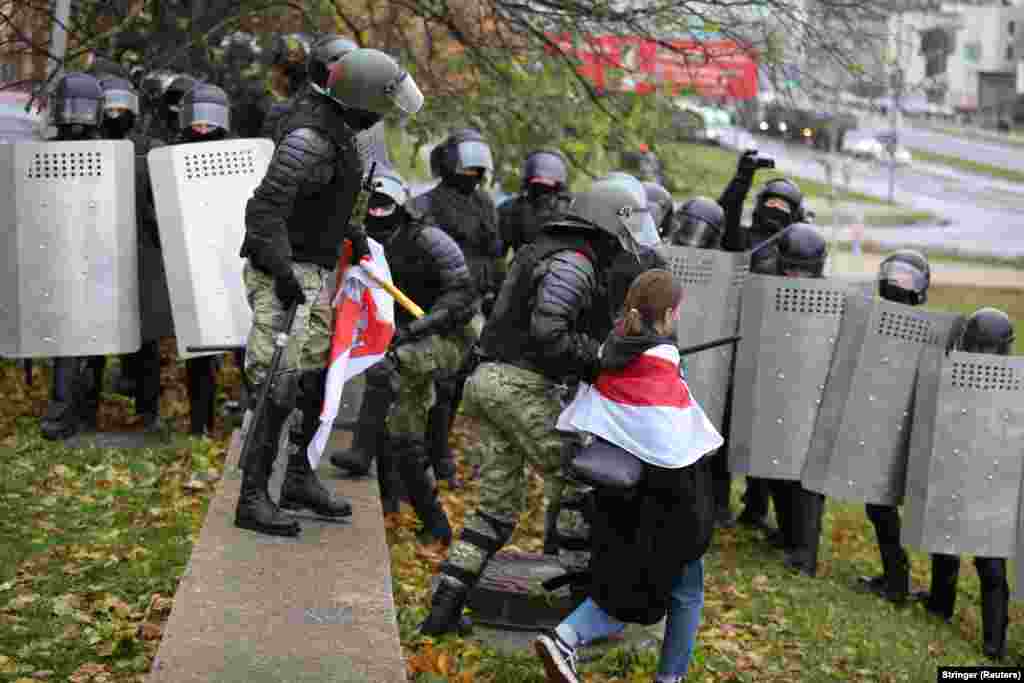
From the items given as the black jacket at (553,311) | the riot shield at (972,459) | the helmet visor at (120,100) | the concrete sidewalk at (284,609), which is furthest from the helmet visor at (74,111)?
the riot shield at (972,459)

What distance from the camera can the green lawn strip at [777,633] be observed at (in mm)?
6816

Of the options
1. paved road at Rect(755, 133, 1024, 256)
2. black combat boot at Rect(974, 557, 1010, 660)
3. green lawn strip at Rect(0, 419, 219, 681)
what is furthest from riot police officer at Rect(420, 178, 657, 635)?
paved road at Rect(755, 133, 1024, 256)

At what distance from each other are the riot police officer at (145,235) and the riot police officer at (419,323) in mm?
1874

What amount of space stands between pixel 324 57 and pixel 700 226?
11.0 feet

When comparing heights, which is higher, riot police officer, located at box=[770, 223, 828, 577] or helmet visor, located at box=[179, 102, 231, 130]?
helmet visor, located at box=[179, 102, 231, 130]

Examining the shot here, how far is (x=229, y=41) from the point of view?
13344 millimetres

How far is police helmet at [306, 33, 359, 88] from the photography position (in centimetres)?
715

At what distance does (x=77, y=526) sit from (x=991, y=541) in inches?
191

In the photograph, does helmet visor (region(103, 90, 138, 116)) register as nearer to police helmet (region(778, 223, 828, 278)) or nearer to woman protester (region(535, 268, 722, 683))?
police helmet (region(778, 223, 828, 278))

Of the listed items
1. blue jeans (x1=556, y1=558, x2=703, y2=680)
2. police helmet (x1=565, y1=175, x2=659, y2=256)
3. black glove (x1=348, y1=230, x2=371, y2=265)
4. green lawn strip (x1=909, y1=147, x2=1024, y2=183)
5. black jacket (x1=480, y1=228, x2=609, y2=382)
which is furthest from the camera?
green lawn strip (x1=909, y1=147, x2=1024, y2=183)

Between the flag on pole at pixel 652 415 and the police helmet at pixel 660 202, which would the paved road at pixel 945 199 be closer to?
the police helmet at pixel 660 202

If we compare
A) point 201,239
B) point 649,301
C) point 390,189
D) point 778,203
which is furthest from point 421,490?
point 778,203

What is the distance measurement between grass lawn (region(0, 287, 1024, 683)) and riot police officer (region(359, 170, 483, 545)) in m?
0.43

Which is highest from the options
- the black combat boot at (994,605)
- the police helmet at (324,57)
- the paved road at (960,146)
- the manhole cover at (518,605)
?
the police helmet at (324,57)
